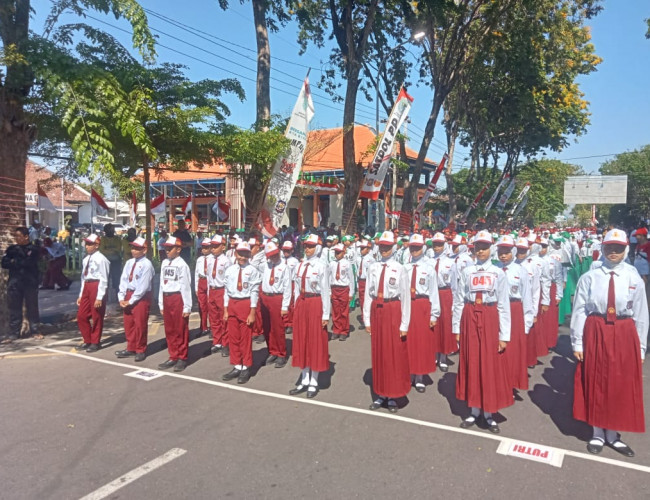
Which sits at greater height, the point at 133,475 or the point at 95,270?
the point at 95,270

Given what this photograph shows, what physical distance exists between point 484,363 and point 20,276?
7727 mm

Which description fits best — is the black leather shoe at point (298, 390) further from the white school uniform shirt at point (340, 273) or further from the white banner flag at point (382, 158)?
the white banner flag at point (382, 158)

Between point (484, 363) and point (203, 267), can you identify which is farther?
point (203, 267)

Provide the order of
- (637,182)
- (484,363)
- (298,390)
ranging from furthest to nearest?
(637,182), (298,390), (484,363)

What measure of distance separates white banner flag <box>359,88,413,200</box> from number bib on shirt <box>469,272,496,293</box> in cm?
A: 882

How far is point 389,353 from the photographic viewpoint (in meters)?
5.36

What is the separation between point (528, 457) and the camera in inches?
171

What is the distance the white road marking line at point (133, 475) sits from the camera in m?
3.73

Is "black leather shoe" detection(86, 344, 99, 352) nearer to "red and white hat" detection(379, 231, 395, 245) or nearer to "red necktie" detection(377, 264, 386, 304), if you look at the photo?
"red necktie" detection(377, 264, 386, 304)

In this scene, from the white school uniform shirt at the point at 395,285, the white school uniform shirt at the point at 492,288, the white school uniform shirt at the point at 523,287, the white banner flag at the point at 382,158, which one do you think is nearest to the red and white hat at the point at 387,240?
the white school uniform shirt at the point at 395,285


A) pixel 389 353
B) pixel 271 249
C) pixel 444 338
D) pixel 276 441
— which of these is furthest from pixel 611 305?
pixel 271 249

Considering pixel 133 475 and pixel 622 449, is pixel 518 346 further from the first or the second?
pixel 133 475

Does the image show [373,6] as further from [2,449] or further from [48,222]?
[48,222]

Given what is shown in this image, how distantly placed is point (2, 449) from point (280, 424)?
2.55 meters
